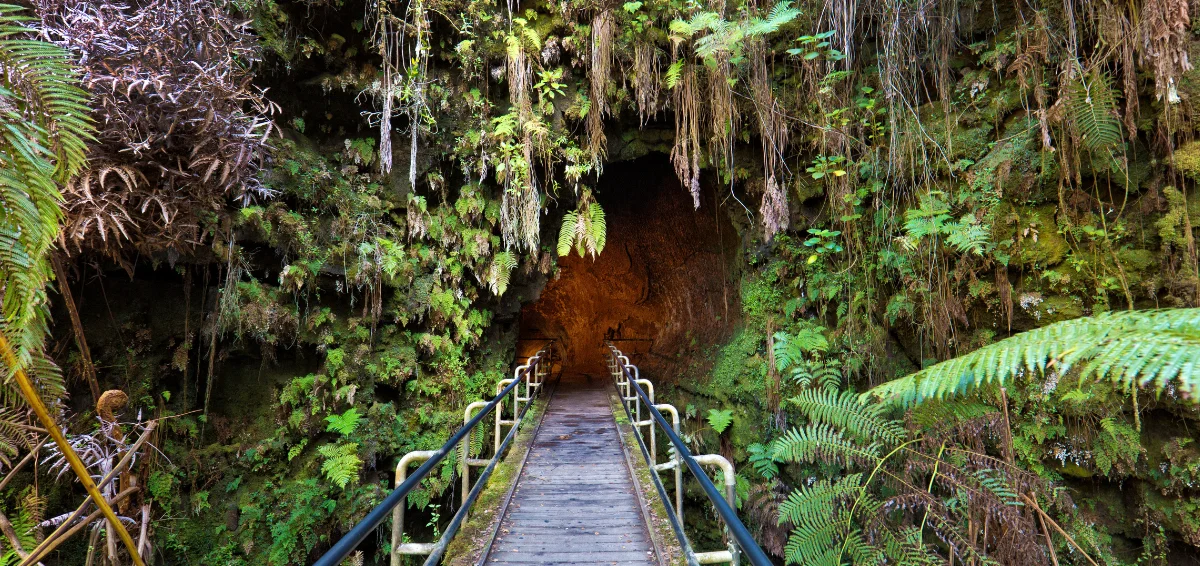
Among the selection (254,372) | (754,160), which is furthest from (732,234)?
(254,372)

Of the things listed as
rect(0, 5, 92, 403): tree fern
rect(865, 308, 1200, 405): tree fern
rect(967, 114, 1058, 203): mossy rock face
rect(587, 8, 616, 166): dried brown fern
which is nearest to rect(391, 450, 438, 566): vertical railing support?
rect(0, 5, 92, 403): tree fern

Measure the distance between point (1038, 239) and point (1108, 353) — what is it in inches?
134

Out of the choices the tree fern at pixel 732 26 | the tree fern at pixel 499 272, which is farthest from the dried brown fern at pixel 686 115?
the tree fern at pixel 499 272

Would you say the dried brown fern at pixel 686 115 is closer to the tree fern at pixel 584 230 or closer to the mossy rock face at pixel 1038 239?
the tree fern at pixel 584 230

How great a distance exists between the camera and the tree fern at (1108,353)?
1830 mm

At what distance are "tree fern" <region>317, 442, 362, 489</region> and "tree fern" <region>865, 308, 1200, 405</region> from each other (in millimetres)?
5284

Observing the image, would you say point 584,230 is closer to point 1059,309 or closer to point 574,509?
point 574,509

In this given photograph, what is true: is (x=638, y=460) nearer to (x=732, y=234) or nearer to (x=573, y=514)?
(x=573, y=514)

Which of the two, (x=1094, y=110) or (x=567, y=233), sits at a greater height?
(x=1094, y=110)

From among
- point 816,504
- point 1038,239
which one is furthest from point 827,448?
point 1038,239

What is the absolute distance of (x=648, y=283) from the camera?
14.2 m

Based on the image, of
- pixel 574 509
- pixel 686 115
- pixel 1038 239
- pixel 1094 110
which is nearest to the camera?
pixel 1094 110

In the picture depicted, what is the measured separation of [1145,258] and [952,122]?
214 centimetres

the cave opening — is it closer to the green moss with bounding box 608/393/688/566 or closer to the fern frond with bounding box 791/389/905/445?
the green moss with bounding box 608/393/688/566
